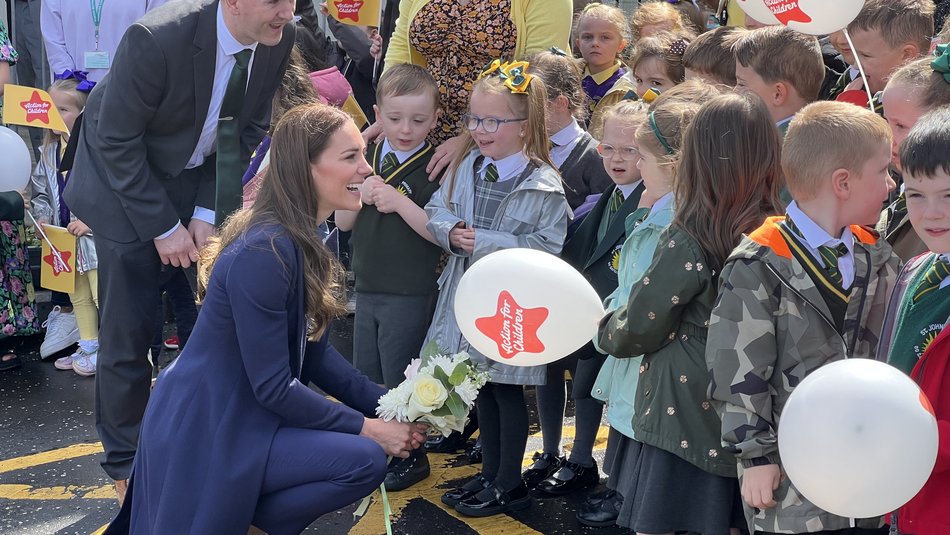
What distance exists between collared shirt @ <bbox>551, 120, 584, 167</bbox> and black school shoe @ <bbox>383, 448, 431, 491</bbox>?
1.37 m

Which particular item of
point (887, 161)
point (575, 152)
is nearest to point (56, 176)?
point (575, 152)

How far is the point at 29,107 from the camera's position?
578 cm

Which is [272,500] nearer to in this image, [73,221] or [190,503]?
[190,503]

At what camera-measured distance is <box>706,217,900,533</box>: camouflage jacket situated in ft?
8.45

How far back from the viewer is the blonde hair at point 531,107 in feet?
13.3

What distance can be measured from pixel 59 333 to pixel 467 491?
315 centimetres

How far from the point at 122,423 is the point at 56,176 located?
2.49m

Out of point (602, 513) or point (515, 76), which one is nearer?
point (602, 513)

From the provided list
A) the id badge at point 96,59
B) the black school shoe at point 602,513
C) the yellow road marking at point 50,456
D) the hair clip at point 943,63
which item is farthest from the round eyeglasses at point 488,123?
the id badge at point 96,59

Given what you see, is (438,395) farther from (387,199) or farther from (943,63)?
(943,63)

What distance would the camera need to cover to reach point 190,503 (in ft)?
9.98

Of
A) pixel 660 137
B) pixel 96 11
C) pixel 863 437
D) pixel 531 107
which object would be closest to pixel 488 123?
pixel 531 107

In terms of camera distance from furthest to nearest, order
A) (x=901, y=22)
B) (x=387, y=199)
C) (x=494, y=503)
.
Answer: (x=387, y=199)
(x=494, y=503)
(x=901, y=22)

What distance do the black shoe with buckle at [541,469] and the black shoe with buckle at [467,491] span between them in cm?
22
